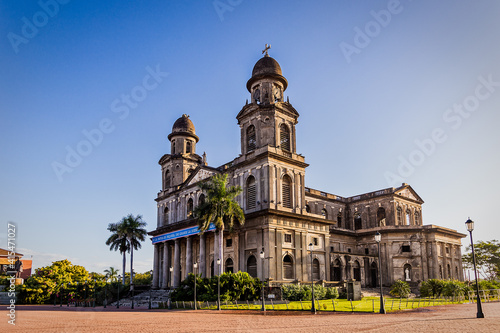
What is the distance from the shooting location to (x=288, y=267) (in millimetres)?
45062

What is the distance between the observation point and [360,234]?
203 ft

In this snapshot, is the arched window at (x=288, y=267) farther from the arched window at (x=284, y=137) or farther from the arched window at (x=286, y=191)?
the arched window at (x=284, y=137)

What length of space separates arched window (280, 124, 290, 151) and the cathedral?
0.40ft

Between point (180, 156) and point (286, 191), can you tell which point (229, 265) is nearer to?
point (286, 191)

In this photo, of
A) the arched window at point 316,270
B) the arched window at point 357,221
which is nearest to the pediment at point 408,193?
the arched window at point 357,221

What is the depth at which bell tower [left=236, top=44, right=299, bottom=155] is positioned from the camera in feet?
159

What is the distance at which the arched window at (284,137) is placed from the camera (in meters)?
49.4

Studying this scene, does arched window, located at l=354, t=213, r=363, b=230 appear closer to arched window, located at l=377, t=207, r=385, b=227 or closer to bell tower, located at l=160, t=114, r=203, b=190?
arched window, located at l=377, t=207, r=385, b=227

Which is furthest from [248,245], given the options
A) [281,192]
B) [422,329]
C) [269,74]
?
[422,329]

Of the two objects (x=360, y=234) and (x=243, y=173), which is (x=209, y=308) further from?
(x=360, y=234)

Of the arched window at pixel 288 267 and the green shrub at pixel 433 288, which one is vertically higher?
the arched window at pixel 288 267

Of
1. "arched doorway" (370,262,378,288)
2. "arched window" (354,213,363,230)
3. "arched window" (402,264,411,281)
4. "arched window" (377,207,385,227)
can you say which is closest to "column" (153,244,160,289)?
"arched doorway" (370,262,378,288)

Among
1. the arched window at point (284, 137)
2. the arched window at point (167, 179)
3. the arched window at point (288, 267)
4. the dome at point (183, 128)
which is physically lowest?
the arched window at point (288, 267)

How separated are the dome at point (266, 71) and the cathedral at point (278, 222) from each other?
0.14 metres
